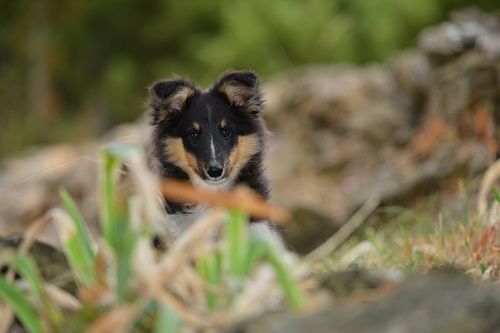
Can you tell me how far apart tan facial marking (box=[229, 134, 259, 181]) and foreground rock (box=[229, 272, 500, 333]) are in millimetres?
3057

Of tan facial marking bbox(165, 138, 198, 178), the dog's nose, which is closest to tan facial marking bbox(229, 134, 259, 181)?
the dog's nose

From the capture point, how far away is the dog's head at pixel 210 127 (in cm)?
582

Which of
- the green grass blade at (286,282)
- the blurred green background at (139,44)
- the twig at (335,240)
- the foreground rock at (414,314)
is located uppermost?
the blurred green background at (139,44)

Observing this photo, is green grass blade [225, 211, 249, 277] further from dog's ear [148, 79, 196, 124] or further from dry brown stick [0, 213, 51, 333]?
dog's ear [148, 79, 196, 124]

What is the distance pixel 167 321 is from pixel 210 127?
3140 mm

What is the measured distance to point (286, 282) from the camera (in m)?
2.97

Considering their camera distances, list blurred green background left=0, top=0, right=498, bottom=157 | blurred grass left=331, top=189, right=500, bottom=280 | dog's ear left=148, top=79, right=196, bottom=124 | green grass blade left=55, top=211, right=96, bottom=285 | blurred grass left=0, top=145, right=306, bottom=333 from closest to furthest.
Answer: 1. blurred grass left=0, top=145, right=306, bottom=333
2. green grass blade left=55, top=211, right=96, bottom=285
3. blurred grass left=331, top=189, right=500, bottom=280
4. dog's ear left=148, top=79, right=196, bottom=124
5. blurred green background left=0, top=0, right=498, bottom=157

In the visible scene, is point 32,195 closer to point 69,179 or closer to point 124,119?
point 69,179

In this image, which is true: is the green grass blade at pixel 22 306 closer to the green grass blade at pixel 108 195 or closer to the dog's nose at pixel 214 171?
the green grass blade at pixel 108 195

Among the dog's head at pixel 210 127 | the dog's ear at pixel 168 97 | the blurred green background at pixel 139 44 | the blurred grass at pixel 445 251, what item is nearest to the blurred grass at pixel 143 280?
the blurred grass at pixel 445 251

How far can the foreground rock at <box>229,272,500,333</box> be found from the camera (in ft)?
9.01

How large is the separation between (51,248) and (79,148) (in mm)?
12686

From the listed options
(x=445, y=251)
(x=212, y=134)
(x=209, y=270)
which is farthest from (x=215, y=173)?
(x=209, y=270)

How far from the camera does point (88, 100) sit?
3069 cm
